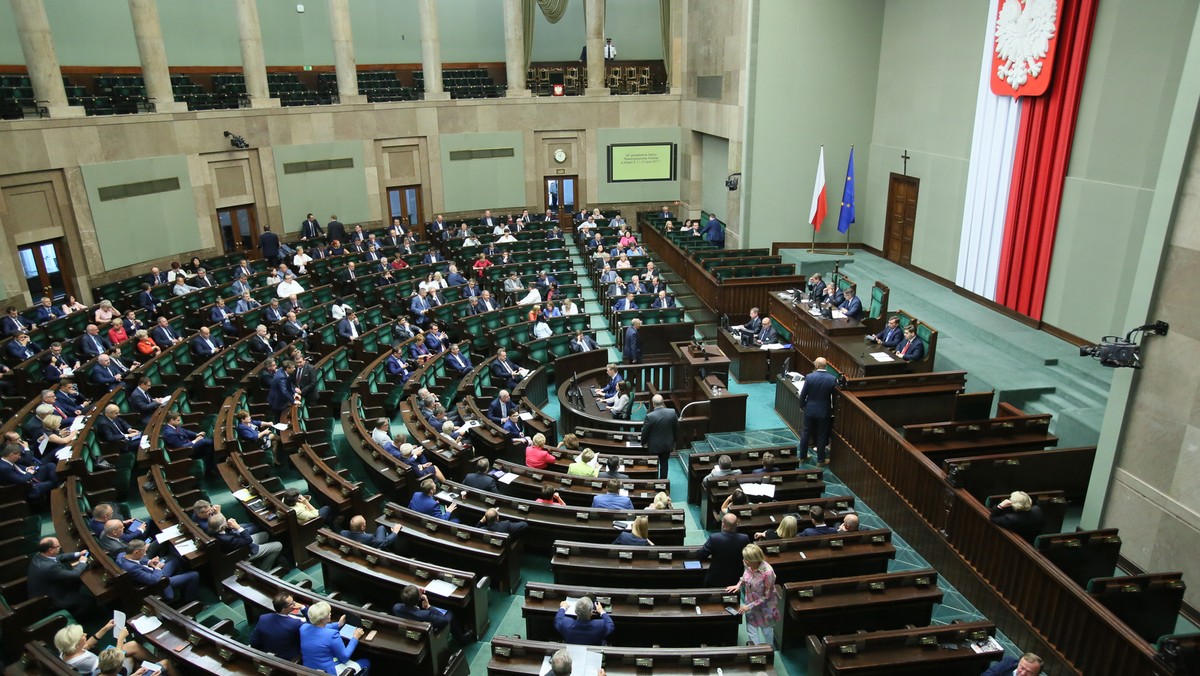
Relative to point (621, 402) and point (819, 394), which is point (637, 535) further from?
point (621, 402)

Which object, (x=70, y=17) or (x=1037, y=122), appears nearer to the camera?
(x=1037, y=122)

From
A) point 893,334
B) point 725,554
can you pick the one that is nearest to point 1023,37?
point 893,334

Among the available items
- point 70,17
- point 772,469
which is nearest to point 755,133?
point 772,469

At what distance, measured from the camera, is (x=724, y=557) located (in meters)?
6.28

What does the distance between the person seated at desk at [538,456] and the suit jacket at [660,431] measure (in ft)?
3.95

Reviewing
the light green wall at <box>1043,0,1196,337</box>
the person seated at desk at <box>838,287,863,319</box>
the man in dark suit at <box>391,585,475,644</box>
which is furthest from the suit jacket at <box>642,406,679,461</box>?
the light green wall at <box>1043,0,1196,337</box>

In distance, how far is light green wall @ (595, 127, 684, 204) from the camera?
23.1 m

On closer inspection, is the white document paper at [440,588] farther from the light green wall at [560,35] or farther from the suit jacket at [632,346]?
the light green wall at [560,35]

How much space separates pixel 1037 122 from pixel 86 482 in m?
13.9

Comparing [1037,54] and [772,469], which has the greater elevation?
[1037,54]

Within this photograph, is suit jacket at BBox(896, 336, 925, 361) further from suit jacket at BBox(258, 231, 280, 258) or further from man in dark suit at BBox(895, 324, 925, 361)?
suit jacket at BBox(258, 231, 280, 258)

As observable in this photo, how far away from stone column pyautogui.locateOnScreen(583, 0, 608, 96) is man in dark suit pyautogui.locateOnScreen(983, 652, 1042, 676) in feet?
66.3

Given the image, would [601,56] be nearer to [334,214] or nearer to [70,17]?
[334,214]

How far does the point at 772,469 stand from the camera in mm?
8531
